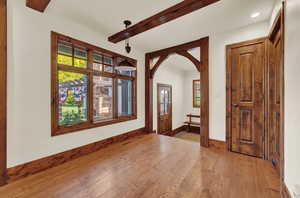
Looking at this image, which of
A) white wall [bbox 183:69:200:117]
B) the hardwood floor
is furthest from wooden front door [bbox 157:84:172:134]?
the hardwood floor

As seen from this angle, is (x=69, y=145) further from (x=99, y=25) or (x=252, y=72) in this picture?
(x=252, y=72)

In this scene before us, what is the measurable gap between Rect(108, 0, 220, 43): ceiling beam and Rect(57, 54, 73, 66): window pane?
3.77ft

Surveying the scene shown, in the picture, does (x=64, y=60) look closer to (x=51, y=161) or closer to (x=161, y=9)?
(x=51, y=161)

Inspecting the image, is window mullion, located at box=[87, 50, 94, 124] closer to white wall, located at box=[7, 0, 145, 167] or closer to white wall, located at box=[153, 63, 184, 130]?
Answer: white wall, located at box=[7, 0, 145, 167]

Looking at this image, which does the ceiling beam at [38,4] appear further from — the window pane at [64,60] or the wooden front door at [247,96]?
the wooden front door at [247,96]

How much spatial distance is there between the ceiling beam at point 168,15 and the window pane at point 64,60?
45.2 inches

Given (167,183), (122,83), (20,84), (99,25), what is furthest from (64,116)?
(167,183)

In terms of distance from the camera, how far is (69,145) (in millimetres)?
2598

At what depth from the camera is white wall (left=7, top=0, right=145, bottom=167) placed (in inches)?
77.1

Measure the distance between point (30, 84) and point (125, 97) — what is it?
7.30ft

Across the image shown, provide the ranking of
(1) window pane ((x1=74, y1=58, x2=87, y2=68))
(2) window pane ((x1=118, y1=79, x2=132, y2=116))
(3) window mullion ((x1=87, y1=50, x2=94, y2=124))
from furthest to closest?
(2) window pane ((x1=118, y1=79, x2=132, y2=116)) → (3) window mullion ((x1=87, y1=50, x2=94, y2=124)) → (1) window pane ((x1=74, y1=58, x2=87, y2=68))

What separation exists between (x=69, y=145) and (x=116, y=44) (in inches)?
104

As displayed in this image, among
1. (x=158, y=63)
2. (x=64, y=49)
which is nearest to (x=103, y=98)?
(x=64, y=49)

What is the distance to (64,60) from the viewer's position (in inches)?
103
